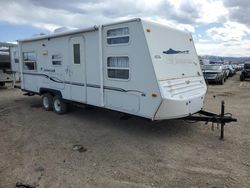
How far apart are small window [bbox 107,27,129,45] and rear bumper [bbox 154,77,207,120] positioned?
1.40 m

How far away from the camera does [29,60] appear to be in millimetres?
9602

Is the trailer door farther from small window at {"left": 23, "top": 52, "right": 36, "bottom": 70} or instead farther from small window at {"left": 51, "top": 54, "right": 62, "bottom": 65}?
small window at {"left": 23, "top": 52, "right": 36, "bottom": 70}

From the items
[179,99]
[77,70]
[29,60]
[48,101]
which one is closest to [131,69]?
[179,99]

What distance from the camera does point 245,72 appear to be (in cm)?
2362

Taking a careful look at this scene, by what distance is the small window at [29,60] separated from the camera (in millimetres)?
9360

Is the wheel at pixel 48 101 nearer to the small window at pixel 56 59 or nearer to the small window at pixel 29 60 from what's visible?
the small window at pixel 29 60

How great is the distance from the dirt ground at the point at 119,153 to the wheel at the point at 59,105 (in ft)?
1.22

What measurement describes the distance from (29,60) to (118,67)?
482cm

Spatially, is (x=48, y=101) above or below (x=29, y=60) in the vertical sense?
below

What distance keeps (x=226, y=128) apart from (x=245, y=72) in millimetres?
18917

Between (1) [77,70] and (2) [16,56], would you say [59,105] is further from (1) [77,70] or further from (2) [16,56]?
(2) [16,56]

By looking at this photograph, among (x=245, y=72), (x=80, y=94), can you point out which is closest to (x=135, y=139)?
(x=80, y=94)

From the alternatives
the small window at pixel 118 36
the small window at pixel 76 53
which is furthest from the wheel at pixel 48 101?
the small window at pixel 118 36

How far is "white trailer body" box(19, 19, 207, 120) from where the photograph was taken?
560cm
